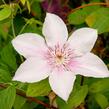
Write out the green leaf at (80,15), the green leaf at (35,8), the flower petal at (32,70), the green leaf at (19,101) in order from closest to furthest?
the flower petal at (32,70)
the green leaf at (19,101)
the green leaf at (80,15)
the green leaf at (35,8)

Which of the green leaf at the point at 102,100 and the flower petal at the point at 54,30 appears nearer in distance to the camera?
the flower petal at the point at 54,30

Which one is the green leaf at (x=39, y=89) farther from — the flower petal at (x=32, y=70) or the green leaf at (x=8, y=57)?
the green leaf at (x=8, y=57)

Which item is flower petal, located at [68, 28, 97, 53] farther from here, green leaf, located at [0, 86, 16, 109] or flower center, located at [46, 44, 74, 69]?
green leaf, located at [0, 86, 16, 109]

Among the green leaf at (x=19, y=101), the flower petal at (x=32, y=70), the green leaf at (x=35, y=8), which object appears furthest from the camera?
the green leaf at (x=35, y=8)

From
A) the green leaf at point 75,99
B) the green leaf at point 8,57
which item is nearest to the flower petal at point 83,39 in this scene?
the green leaf at point 75,99

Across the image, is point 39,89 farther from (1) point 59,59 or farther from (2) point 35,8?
(2) point 35,8

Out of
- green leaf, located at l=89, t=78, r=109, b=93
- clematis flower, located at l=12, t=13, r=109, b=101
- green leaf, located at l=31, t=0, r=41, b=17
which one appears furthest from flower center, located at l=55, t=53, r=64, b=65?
green leaf, located at l=31, t=0, r=41, b=17
